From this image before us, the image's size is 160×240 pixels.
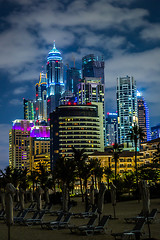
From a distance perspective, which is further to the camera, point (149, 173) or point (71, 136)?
point (71, 136)

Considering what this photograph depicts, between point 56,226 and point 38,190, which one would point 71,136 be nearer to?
point 38,190

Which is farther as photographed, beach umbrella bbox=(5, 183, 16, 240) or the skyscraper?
the skyscraper

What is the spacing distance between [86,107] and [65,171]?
123m

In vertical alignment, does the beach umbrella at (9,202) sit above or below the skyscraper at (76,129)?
below

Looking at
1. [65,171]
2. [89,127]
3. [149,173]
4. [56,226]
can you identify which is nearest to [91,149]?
[89,127]

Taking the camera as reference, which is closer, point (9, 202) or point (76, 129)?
point (9, 202)

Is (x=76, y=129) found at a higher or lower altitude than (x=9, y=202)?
higher

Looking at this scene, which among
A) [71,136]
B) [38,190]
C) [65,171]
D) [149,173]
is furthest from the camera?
[71,136]

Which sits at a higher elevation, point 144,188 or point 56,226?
point 144,188

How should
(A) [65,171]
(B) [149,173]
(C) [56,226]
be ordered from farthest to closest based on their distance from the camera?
1. (B) [149,173]
2. (A) [65,171]
3. (C) [56,226]

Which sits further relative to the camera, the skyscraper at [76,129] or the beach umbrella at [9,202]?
the skyscraper at [76,129]

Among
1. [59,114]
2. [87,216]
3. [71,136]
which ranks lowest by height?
[87,216]

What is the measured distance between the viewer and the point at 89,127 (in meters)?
179

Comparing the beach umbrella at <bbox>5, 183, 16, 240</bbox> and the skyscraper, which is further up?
the skyscraper
